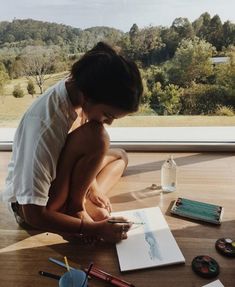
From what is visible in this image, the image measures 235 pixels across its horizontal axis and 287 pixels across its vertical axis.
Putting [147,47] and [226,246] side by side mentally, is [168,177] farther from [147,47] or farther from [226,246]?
[147,47]

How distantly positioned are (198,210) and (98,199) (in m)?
0.45

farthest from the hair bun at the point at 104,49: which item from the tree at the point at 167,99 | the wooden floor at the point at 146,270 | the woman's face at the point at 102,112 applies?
the tree at the point at 167,99

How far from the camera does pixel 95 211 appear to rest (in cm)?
146

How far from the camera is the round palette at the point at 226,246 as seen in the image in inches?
49.5

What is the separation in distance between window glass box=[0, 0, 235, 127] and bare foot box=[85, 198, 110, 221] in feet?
2.60

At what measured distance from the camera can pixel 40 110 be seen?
1198 millimetres

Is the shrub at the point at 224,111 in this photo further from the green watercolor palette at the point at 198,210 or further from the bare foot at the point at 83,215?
the bare foot at the point at 83,215

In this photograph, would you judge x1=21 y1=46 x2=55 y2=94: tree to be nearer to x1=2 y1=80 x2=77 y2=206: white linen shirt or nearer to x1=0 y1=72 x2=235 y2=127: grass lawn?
x1=0 y1=72 x2=235 y2=127: grass lawn

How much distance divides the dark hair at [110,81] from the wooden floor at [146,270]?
0.58 meters

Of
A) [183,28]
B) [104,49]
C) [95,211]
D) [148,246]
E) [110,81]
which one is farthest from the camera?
[183,28]

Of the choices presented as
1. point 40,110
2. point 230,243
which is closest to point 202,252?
point 230,243

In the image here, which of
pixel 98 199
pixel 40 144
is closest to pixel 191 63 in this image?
pixel 98 199

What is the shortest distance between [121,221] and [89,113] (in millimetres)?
446

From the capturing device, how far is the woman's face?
113cm
